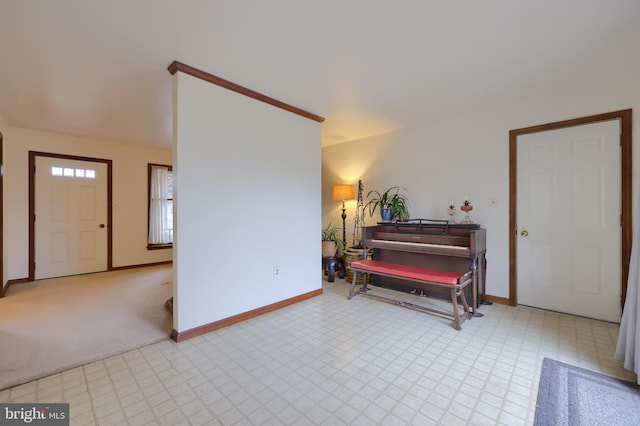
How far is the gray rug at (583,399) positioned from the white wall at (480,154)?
5.29 feet

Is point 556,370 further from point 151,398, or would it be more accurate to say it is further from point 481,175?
point 151,398

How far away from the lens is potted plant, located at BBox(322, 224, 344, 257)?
4.69 metres

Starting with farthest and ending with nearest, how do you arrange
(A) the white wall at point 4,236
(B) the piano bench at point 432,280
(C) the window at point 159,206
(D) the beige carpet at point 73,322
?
(C) the window at point 159,206
(A) the white wall at point 4,236
(B) the piano bench at point 432,280
(D) the beige carpet at point 73,322

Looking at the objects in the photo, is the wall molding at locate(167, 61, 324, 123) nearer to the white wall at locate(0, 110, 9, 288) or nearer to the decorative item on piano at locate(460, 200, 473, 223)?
the decorative item on piano at locate(460, 200, 473, 223)

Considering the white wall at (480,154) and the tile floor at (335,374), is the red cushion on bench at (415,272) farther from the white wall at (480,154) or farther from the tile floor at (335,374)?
the white wall at (480,154)

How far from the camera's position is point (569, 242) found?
3.04 m

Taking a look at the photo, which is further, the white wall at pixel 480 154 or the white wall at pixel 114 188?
the white wall at pixel 114 188

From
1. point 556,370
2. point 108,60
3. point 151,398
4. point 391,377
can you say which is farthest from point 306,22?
point 556,370

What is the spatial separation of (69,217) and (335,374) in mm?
5393

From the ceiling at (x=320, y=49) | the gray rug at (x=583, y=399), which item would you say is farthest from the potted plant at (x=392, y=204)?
the gray rug at (x=583, y=399)

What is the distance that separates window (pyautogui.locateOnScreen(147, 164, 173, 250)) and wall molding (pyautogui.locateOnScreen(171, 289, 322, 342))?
3.88m

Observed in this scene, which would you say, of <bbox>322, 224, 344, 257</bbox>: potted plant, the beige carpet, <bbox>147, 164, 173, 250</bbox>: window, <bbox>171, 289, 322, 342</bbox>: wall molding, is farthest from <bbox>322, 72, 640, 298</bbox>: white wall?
<bbox>147, 164, 173, 250</bbox>: window

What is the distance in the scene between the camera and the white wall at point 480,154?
286 centimetres

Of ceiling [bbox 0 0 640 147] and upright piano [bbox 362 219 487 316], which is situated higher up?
ceiling [bbox 0 0 640 147]
